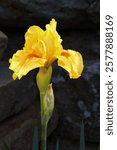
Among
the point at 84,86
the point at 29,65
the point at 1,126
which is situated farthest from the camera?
the point at 84,86

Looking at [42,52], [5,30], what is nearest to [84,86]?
[5,30]

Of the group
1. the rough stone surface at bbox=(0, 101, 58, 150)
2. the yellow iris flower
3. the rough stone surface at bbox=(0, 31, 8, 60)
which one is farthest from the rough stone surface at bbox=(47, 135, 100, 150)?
the yellow iris flower

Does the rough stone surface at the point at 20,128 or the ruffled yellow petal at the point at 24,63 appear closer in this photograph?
the ruffled yellow petal at the point at 24,63

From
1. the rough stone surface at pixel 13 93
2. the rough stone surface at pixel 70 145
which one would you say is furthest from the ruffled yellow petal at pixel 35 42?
the rough stone surface at pixel 70 145

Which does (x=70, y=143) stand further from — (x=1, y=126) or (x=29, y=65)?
(x=29, y=65)

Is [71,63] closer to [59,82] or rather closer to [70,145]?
[59,82]

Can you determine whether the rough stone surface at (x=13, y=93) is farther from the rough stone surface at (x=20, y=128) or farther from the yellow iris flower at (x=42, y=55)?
the yellow iris flower at (x=42, y=55)

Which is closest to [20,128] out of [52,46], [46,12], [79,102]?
[79,102]
